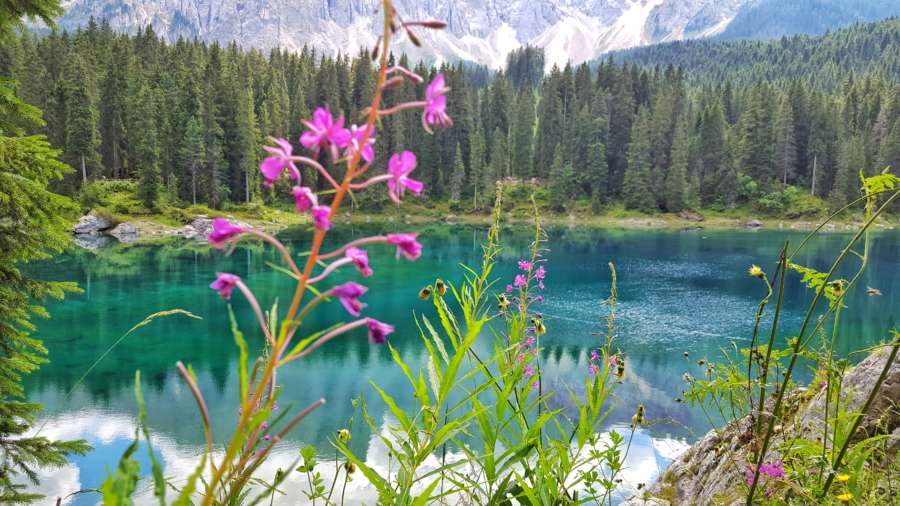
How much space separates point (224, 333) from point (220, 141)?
39579mm

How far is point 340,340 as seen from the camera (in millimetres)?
20672

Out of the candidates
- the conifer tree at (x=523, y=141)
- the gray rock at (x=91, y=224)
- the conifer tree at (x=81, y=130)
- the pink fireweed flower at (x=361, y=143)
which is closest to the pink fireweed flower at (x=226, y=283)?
the pink fireweed flower at (x=361, y=143)

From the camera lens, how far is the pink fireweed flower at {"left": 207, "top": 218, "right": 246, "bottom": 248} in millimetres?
856

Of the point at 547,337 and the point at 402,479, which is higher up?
the point at 402,479

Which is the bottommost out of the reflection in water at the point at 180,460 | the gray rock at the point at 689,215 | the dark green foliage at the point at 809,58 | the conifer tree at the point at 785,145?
the reflection in water at the point at 180,460

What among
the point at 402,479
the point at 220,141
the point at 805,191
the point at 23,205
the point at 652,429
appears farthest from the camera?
the point at 805,191

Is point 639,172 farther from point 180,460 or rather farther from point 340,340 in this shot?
point 180,460

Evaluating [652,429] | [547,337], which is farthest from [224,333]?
[652,429]

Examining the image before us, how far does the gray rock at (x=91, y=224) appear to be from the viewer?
4286 centimetres

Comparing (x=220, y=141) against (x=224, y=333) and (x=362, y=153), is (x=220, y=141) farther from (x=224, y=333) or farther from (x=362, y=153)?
(x=362, y=153)

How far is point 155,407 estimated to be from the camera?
1361 cm

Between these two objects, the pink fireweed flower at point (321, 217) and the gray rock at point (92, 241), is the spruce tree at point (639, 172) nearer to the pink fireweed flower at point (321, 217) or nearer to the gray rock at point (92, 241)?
the gray rock at point (92, 241)

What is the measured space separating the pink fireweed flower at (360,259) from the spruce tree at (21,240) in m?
5.22

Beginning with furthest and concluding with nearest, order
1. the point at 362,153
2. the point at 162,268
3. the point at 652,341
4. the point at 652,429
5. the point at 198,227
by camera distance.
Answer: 1. the point at 198,227
2. the point at 162,268
3. the point at 652,341
4. the point at 652,429
5. the point at 362,153
